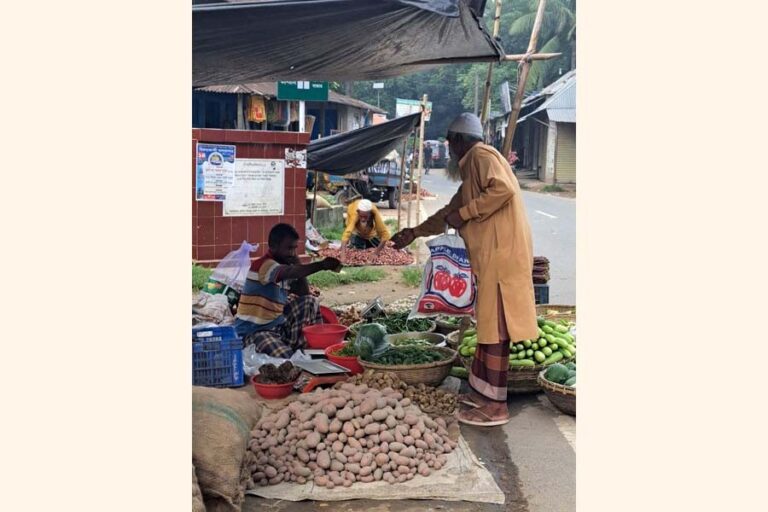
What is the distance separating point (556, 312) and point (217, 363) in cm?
293

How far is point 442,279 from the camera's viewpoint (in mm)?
4980

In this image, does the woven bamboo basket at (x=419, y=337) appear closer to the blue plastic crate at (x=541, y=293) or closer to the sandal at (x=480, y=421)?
the sandal at (x=480, y=421)

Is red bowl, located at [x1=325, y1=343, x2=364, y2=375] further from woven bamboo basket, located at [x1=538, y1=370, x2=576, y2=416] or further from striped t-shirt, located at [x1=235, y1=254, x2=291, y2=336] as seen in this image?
woven bamboo basket, located at [x1=538, y1=370, x2=576, y2=416]

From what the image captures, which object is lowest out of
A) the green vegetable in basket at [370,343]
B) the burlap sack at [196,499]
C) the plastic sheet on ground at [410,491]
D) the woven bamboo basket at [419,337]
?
the plastic sheet on ground at [410,491]

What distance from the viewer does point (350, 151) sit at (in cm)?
960

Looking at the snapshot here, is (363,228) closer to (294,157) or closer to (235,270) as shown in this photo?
(294,157)

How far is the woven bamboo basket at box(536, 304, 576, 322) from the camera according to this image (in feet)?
20.2

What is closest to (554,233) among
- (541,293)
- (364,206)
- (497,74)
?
(364,206)

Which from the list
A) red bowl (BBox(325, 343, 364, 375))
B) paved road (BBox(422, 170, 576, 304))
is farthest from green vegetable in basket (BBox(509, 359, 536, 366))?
paved road (BBox(422, 170, 576, 304))

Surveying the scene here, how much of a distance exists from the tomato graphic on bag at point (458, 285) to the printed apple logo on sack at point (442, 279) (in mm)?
29

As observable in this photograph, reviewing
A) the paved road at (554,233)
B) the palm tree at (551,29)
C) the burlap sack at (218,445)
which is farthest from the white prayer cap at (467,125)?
the palm tree at (551,29)

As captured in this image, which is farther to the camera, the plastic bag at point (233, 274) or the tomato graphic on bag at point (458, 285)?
the plastic bag at point (233, 274)

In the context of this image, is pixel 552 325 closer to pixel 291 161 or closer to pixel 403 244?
pixel 403 244

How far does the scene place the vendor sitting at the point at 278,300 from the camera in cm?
539
